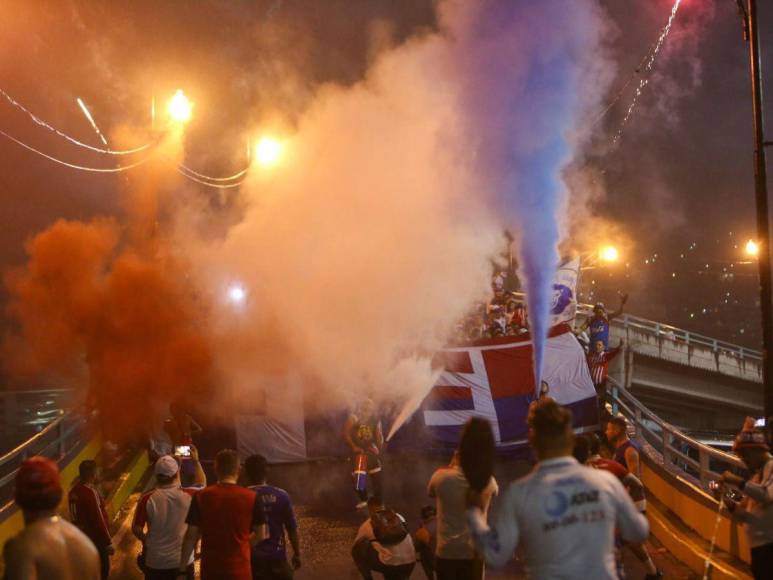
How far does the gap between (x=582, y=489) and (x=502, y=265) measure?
43.1ft

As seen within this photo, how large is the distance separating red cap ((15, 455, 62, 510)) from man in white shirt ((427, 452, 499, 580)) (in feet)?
8.50

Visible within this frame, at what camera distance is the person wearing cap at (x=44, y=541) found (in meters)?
3.24

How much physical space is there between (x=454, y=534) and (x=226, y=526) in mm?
1545

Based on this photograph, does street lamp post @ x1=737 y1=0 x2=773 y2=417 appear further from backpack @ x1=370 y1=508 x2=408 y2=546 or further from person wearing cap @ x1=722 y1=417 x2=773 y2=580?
backpack @ x1=370 y1=508 x2=408 y2=546

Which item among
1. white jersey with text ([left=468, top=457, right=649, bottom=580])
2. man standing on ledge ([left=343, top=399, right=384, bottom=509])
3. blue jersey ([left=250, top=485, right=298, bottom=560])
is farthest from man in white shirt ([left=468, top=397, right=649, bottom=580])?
man standing on ledge ([left=343, top=399, right=384, bottom=509])

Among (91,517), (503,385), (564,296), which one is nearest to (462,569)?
(91,517)

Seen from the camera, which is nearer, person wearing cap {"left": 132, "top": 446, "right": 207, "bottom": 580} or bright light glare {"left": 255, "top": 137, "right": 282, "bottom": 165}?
person wearing cap {"left": 132, "top": 446, "right": 207, "bottom": 580}

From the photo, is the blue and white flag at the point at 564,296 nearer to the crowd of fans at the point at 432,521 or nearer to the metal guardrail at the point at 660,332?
the crowd of fans at the point at 432,521

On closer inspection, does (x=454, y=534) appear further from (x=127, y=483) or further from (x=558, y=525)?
(x=127, y=483)

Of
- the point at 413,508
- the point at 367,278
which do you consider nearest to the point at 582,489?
the point at 413,508

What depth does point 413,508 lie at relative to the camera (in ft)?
36.0

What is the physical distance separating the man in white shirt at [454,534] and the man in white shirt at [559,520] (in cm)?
180

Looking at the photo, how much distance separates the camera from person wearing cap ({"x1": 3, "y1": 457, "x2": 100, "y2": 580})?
3240 mm

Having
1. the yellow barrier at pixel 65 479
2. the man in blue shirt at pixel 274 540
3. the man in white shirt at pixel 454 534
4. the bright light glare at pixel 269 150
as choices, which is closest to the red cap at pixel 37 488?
the man in blue shirt at pixel 274 540
